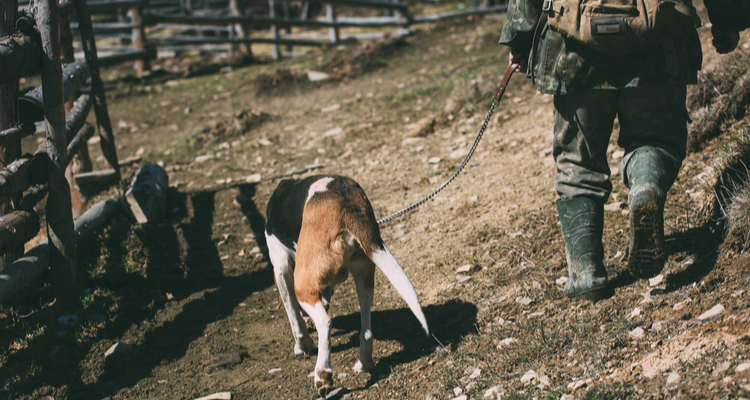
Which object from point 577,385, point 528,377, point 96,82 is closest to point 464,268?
point 528,377

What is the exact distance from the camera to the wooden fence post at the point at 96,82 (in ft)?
22.2

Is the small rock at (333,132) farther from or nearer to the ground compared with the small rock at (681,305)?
nearer to the ground

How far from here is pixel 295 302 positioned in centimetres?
386

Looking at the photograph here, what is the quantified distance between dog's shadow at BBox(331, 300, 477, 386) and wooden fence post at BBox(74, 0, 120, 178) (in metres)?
4.43

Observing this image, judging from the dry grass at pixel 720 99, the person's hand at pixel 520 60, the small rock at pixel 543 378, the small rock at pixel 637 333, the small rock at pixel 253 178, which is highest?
the person's hand at pixel 520 60

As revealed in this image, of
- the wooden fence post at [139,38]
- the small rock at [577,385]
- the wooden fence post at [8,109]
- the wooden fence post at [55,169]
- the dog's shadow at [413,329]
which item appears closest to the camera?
the small rock at [577,385]

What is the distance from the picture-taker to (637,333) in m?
2.91

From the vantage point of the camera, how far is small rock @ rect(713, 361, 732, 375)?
236 centimetres

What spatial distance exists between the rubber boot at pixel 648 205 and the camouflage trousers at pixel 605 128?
6 cm

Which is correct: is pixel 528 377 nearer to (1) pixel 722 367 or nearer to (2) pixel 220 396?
(1) pixel 722 367

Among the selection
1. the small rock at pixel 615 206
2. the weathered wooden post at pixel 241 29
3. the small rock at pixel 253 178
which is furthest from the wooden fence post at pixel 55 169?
the weathered wooden post at pixel 241 29

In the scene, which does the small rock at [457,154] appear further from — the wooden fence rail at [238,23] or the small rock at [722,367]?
the wooden fence rail at [238,23]

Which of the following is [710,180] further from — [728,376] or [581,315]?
[728,376]

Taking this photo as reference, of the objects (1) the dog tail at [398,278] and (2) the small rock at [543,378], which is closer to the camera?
(2) the small rock at [543,378]
